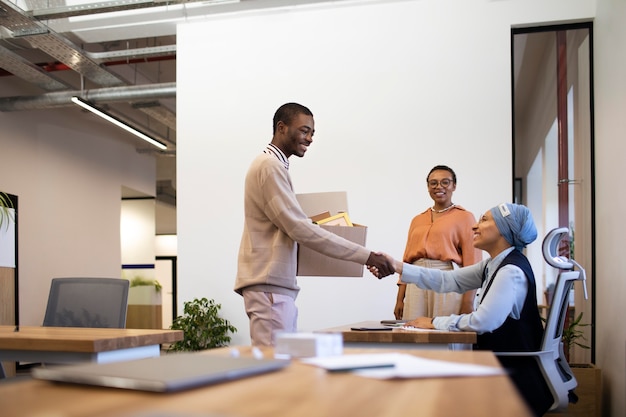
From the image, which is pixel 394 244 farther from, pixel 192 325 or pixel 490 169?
pixel 192 325

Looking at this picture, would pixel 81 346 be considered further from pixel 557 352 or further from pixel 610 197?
pixel 610 197

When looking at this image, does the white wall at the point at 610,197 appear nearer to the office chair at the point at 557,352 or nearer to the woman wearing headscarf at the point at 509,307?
the office chair at the point at 557,352

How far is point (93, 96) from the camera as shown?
840 centimetres

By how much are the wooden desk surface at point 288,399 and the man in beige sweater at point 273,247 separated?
1.82 metres

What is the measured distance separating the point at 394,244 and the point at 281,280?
120 inches

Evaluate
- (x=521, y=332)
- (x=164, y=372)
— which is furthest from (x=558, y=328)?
(x=164, y=372)

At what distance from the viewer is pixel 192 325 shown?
19.5 feet

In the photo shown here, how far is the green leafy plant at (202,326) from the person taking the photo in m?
5.93

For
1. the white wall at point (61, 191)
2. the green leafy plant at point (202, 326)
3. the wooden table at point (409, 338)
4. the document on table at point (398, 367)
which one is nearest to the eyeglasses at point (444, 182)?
the wooden table at point (409, 338)

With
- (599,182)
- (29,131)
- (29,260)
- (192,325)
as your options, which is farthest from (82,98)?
(599,182)

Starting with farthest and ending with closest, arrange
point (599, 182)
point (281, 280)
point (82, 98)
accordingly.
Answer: point (82, 98)
point (599, 182)
point (281, 280)

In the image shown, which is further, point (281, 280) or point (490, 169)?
point (490, 169)

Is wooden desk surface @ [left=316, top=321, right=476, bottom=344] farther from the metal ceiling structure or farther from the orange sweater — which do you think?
the metal ceiling structure

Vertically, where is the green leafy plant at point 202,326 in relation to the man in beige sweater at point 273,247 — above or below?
below
